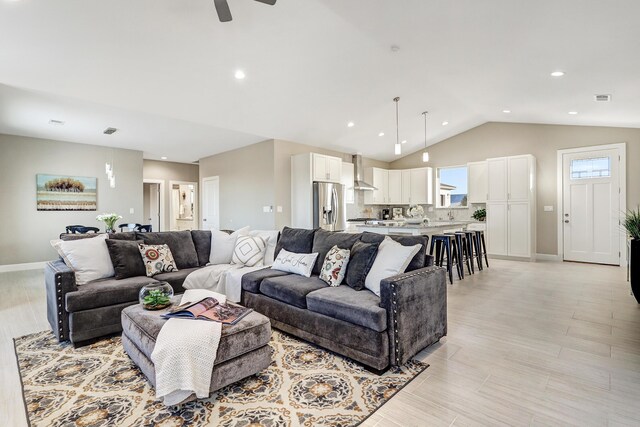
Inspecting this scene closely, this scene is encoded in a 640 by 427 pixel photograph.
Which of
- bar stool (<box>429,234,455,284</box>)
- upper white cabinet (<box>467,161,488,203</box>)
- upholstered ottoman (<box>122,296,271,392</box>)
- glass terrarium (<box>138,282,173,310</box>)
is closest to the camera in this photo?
upholstered ottoman (<box>122,296,271,392</box>)

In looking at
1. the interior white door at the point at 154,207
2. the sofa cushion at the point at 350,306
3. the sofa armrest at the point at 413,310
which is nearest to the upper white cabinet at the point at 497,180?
the sofa armrest at the point at 413,310

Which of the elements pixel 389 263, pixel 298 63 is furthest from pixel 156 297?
pixel 298 63

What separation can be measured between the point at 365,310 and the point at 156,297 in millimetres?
1589

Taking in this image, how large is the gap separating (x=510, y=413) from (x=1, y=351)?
3874 millimetres

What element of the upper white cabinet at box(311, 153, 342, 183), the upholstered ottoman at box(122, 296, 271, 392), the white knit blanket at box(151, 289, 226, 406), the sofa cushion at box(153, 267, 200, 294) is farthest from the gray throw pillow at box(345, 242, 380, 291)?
the upper white cabinet at box(311, 153, 342, 183)

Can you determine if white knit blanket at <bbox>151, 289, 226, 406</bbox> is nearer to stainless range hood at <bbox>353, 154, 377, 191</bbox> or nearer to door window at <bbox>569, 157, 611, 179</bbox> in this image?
stainless range hood at <bbox>353, 154, 377, 191</bbox>

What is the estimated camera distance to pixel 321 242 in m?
3.43

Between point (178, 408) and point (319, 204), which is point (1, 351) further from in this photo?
point (319, 204)

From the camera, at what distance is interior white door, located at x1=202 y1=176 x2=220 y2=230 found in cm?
808

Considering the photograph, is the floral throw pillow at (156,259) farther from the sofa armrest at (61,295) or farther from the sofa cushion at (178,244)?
the sofa armrest at (61,295)

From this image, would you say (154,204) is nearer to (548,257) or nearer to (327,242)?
(327,242)

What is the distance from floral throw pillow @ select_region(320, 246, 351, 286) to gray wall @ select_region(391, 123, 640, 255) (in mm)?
6200

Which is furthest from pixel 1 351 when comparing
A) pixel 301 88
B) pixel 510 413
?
pixel 301 88

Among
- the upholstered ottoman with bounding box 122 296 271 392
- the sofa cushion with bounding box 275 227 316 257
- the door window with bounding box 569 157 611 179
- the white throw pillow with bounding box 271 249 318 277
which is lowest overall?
the upholstered ottoman with bounding box 122 296 271 392
